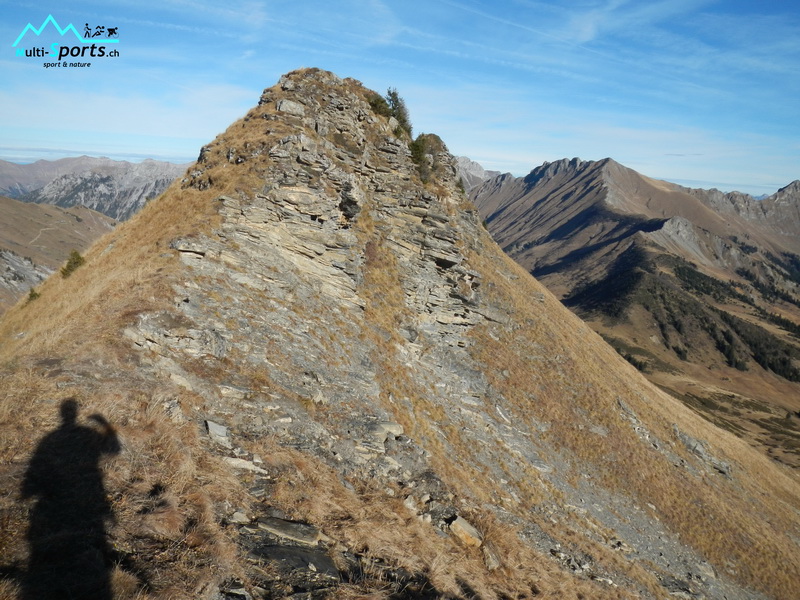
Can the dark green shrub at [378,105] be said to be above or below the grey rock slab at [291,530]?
above

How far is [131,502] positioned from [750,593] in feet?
127

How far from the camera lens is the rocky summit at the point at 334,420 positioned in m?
9.11

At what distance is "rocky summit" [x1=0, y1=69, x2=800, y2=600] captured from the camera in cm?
911

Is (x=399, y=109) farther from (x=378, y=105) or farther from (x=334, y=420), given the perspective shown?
(x=334, y=420)

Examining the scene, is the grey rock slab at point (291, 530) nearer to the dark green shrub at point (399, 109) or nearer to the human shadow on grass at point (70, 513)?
the human shadow on grass at point (70, 513)

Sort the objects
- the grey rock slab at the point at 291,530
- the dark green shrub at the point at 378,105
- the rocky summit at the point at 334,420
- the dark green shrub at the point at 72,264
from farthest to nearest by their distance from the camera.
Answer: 1. the dark green shrub at the point at 378,105
2. the dark green shrub at the point at 72,264
3. the grey rock slab at the point at 291,530
4. the rocky summit at the point at 334,420

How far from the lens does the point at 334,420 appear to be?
57.0 ft

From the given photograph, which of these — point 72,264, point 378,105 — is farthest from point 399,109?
point 72,264

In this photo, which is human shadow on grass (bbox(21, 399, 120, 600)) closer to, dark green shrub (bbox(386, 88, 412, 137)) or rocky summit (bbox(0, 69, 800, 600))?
rocky summit (bbox(0, 69, 800, 600))

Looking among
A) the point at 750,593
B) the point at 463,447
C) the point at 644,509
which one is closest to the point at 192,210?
the point at 463,447

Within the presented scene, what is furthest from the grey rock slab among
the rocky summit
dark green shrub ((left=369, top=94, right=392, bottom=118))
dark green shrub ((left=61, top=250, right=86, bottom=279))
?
dark green shrub ((left=369, top=94, right=392, bottom=118))

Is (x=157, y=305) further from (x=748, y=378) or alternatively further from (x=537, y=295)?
(x=748, y=378)

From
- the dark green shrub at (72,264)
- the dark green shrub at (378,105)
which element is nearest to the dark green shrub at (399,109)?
the dark green shrub at (378,105)

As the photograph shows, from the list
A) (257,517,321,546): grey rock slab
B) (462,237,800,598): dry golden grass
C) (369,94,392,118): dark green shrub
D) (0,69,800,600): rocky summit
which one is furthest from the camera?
(369,94,392,118): dark green shrub
